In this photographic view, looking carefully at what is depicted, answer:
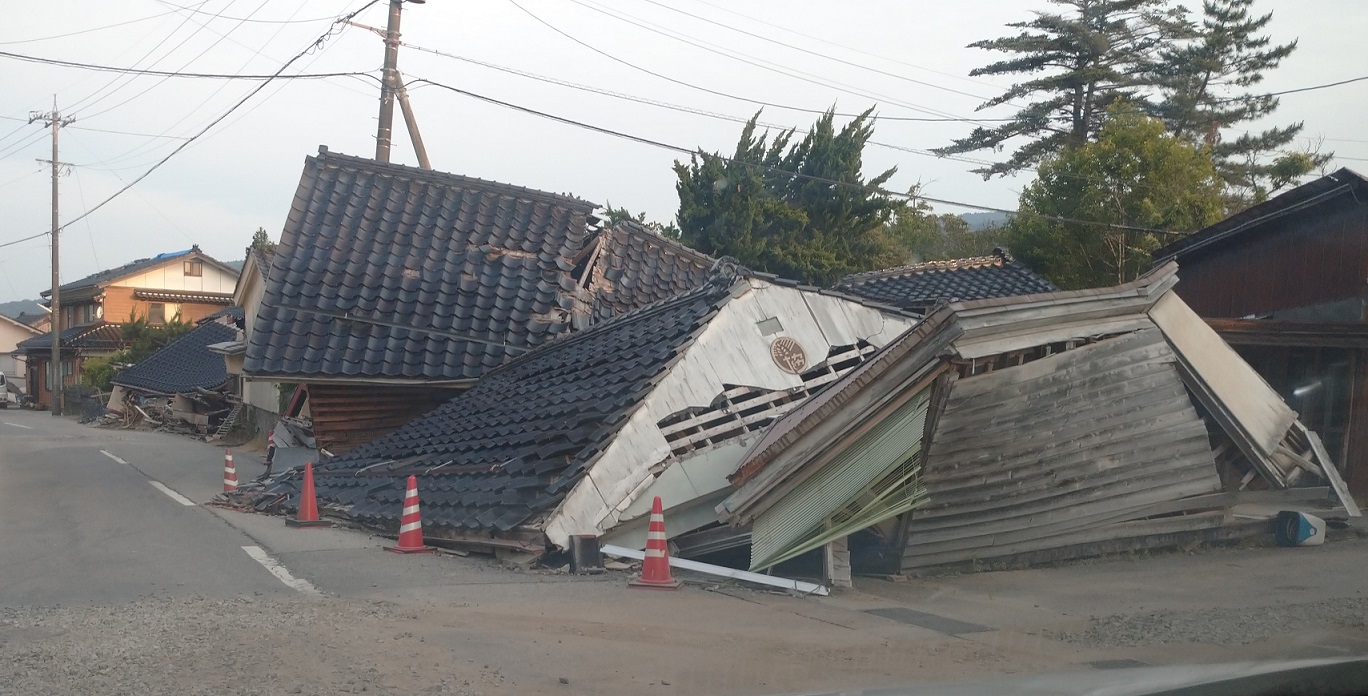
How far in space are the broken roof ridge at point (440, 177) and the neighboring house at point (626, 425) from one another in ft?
16.9

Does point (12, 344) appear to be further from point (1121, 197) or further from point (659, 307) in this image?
point (1121, 197)

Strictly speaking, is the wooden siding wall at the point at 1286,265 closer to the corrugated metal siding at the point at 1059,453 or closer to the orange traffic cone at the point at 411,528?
the corrugated metal siding at the point at 1059,453

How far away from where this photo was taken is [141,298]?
55156mm

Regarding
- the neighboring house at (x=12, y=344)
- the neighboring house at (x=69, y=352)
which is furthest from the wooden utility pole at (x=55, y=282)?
the neighboring house at (x=12, y=344)

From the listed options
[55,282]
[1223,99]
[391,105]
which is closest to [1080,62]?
[1223,99]

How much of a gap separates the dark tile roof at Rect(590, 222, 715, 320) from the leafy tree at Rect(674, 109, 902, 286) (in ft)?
24.4

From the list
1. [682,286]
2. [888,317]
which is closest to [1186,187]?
[682,286]

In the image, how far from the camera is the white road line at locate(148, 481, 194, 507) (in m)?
14.2

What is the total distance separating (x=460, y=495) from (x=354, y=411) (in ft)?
18.6

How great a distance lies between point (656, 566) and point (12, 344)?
77.5 meters

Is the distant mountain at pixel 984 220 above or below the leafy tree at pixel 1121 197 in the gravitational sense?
above

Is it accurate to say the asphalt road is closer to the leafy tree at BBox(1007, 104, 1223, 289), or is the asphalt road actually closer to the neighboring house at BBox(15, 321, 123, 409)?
the leafy tree at BBox(1007, 104, 1223, 289)

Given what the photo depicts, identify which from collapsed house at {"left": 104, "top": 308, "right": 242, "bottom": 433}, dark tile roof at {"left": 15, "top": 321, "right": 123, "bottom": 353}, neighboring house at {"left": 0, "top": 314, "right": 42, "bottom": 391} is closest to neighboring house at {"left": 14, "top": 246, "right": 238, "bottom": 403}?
dark tile roof at {"left": 15, "top": 321, "right": 123, "bottom": 353}

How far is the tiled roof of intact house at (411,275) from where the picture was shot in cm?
1510
